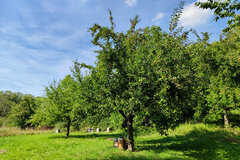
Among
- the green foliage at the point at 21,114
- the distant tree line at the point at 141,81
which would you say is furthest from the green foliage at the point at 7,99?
the distant tree line at the point at 141,81

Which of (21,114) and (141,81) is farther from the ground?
(141,81)

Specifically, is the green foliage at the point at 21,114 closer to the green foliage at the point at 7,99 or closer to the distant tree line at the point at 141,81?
the green foliage at the point at 7,99

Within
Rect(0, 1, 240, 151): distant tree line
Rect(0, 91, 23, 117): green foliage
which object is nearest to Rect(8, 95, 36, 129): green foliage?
Rect(0, 91, 23, 117): green foliage

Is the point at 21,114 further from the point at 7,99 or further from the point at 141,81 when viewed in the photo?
the point at 7,99

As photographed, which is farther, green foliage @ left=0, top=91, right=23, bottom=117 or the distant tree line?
green foliage @ left=0, top=91, right=23, bottom=117

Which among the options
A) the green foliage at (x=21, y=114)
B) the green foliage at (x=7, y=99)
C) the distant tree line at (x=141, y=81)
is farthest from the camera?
the green foliage at (x=7, y=99)

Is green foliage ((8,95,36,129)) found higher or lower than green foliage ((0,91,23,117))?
lower

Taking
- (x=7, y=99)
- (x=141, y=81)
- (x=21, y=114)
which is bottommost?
(x=21, y=114)

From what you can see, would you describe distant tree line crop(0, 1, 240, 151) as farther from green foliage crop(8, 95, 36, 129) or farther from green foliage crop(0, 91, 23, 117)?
green foliage crop(0, 91, 23, 117)

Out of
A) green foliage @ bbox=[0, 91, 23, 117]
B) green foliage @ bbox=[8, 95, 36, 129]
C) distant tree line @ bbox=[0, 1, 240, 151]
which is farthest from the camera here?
green foliage @ bbox=[0, 91, 23, 117]

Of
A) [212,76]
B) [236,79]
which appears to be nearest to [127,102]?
[212,76]

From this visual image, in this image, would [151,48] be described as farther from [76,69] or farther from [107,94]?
[76,69]

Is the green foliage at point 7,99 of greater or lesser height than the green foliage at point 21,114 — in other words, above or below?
above

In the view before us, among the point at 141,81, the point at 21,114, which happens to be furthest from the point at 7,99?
the point at 141,81
